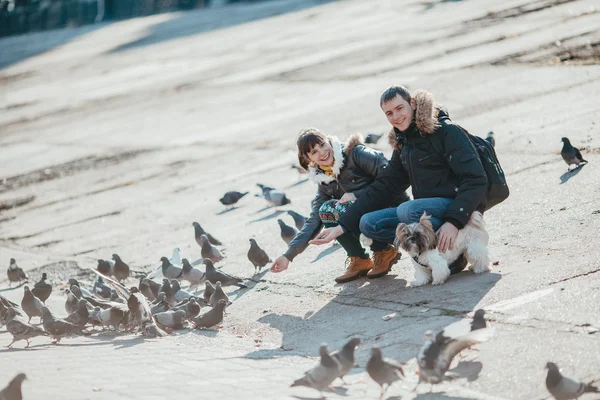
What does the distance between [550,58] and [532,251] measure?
30.9ft

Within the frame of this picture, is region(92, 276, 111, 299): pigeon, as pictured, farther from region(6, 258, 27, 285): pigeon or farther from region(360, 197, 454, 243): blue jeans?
region(360, 197, 454, 243): blue jeans

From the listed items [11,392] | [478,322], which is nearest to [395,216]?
[478,322]

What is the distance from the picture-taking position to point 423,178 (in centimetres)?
736

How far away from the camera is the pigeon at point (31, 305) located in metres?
9.11

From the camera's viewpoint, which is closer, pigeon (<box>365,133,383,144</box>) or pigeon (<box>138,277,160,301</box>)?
pigeon (<box>138,277,160,301</box>)

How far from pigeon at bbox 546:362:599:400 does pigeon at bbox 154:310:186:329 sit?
388cm

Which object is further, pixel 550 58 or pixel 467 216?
pixel 550 58

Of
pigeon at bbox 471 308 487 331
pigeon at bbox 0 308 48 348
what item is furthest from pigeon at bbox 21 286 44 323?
pigeon at bbox 471 308 487 331

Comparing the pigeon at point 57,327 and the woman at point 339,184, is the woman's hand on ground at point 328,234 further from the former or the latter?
the pigeon at point 57,327

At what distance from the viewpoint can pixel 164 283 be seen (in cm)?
897

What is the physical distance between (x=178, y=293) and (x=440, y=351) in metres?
4.00

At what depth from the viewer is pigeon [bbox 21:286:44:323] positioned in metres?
9.11

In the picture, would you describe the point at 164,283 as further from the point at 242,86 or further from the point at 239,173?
the point at 242,86

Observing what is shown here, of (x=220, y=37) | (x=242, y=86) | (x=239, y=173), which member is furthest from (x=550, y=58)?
(x=220, y=37)
